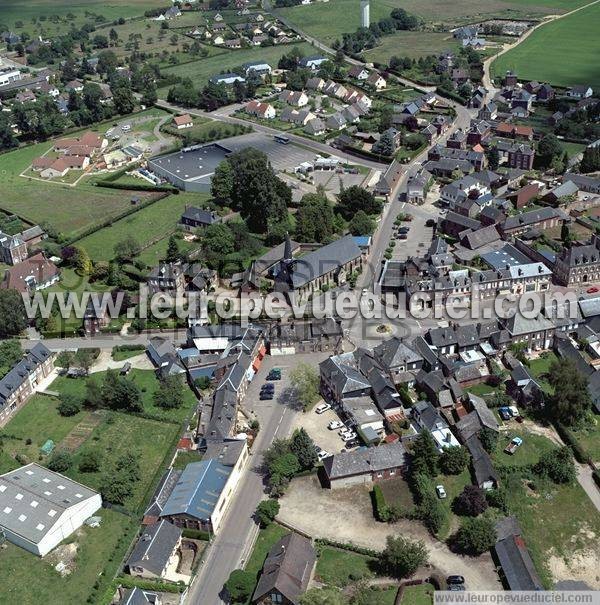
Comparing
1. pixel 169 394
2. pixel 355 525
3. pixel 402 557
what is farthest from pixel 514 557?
pixel 169 394

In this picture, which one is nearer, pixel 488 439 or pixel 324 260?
pixel 488 439

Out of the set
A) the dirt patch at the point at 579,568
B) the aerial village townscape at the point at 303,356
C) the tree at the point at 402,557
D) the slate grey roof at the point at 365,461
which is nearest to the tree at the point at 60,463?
the aerial village townscape at the point at 303,356

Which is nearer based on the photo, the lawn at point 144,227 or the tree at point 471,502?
the tree at point 471,502

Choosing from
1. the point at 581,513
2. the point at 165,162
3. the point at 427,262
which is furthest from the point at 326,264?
the point at 165,162

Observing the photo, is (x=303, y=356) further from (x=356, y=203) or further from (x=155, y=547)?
(x=356, y=203)

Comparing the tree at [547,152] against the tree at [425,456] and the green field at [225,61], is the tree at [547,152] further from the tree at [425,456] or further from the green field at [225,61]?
the green field at [225,61]

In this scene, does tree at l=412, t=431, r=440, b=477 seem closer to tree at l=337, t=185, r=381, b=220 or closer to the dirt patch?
the dirt patch

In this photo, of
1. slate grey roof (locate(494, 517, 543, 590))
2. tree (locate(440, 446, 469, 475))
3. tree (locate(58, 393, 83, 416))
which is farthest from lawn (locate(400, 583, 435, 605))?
tree (locate(58, 393, 83, 416))
